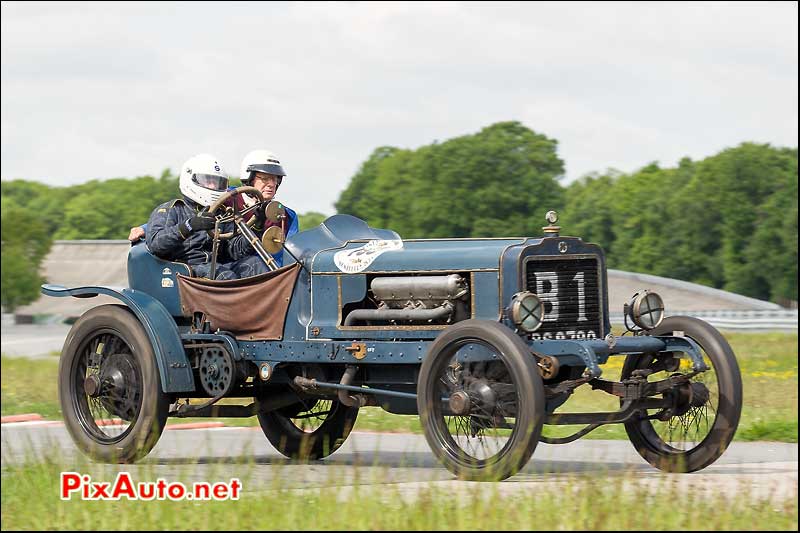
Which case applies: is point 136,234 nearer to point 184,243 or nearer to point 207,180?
point 184,243

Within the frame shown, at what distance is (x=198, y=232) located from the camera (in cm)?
1088

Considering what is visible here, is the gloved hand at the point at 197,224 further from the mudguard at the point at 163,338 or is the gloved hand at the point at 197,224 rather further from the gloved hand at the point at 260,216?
the mudguard at the point at 163,338

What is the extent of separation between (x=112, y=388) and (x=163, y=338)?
655mm

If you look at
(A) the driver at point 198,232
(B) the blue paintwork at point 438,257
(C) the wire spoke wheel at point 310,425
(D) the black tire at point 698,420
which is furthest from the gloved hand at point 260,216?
(D) the black tire at point 698,420

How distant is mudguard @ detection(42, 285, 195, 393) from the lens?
33.7ft

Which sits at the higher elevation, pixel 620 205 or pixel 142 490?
pixel 620 205

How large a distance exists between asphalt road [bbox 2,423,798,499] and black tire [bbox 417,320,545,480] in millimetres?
167

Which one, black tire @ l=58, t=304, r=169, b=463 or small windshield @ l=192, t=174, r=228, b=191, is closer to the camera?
black tire @ l=58, t=304, r=169, b=463

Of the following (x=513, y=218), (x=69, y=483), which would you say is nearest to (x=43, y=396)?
(x=69, y=483)

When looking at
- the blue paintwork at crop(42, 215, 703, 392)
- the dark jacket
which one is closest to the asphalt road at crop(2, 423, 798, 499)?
the blue paintwork at crop(42, 215, 703, 392)

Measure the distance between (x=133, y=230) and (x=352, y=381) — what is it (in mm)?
2432

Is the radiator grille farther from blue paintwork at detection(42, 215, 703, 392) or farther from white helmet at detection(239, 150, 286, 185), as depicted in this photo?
white helmet at detection(239, 150, 286, 185)

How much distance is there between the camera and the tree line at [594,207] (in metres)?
61.5

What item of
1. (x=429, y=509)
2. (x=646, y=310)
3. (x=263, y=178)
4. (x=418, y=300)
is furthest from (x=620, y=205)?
(x=429, y=509)
